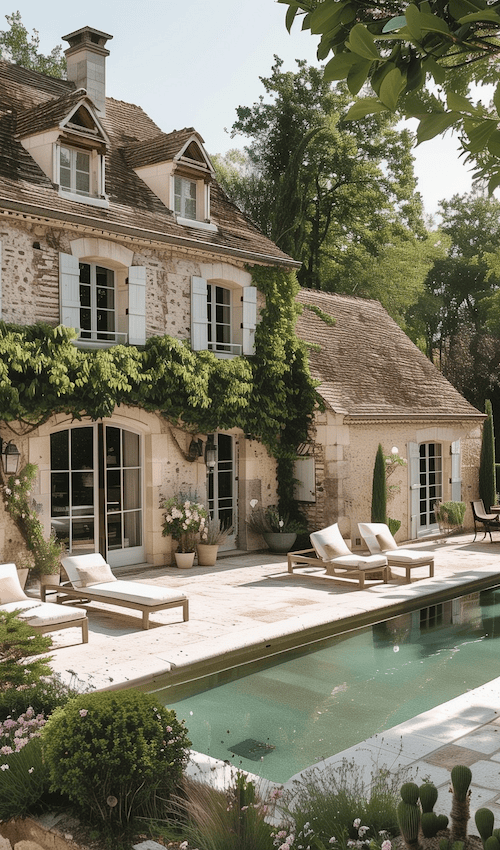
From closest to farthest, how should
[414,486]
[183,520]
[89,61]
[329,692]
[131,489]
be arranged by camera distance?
[329,692]
[131,489]
[183,520]
[89,61]
[414,486]

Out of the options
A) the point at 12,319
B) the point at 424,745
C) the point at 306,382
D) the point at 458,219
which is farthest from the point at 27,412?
the point at 458,219

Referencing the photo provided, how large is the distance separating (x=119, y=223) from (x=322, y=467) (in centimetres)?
606

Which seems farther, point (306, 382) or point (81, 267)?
point (306, 382)

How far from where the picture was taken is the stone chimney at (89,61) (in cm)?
1480

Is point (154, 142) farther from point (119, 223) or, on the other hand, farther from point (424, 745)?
point (424, 745)

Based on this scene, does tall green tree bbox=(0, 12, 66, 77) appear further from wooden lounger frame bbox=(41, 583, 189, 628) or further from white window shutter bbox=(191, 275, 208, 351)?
wooden lounger frame bbox=(41, 583, 189, 628)

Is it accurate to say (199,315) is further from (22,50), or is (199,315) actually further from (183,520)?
(22,50)

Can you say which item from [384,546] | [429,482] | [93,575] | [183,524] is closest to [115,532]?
[183,524]

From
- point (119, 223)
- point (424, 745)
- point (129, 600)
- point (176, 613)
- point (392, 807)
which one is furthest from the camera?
point (119, 223)

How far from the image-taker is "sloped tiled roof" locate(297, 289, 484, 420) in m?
16.1

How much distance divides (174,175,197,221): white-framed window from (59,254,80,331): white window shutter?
3.00 metres

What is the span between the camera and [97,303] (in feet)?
42.7

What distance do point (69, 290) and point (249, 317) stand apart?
4039 millimetres

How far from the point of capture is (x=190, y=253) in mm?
13891
